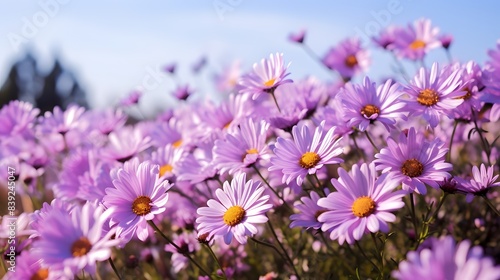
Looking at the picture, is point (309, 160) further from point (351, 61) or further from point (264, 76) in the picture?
point (351, 61)

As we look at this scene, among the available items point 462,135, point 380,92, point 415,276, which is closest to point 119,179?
point 380,92

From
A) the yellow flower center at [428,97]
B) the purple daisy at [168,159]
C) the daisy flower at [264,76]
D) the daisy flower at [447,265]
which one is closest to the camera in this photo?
the daisy flower at [447,265]

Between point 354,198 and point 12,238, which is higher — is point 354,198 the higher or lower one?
the higher one

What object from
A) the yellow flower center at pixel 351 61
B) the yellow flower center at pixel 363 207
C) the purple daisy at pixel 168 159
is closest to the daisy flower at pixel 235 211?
the yellow flower center at pixel 363 207

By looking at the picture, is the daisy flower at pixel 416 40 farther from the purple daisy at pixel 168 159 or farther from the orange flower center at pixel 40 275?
the orange flower center at pixel 40 275

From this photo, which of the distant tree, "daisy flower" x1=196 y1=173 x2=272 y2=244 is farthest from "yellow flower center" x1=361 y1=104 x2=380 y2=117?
the distant tree

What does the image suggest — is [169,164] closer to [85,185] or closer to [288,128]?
[85,185]
